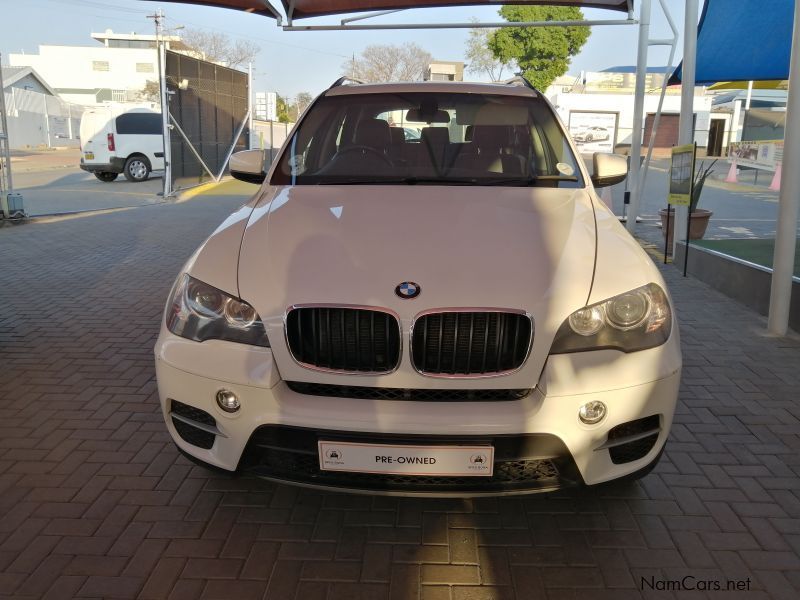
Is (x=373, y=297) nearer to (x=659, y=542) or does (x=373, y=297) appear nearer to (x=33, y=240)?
(x=659, y=542)

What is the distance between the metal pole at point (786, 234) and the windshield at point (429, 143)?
266 cm

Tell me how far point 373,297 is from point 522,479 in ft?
2.69

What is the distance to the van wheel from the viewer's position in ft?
64.8

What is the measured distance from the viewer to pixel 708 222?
9.11 m

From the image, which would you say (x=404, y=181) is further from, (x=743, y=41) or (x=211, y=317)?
(x=743, y=41)

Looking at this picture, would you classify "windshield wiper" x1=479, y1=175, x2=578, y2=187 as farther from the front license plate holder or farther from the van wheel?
the van wheel

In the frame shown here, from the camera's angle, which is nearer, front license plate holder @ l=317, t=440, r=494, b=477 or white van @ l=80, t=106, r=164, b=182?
front license plate holder @ l=317, t=440, r=494, b=477

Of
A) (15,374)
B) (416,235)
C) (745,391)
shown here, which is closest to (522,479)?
(416,235)

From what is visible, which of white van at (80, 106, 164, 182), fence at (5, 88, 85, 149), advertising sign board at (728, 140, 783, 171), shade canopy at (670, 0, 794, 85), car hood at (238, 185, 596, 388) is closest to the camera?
car hood at (238, 185, 596, 388)

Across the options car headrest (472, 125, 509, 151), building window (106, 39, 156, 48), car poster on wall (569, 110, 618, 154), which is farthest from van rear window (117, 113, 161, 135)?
building window (106, 39, 156, 48)

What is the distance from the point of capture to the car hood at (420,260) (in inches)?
95.7

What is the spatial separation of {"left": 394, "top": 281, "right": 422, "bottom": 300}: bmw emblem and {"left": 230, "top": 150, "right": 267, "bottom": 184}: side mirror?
1744 millimetres

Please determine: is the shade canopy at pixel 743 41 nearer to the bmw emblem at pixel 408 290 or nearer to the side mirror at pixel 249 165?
the side mirror at pixel 249 165

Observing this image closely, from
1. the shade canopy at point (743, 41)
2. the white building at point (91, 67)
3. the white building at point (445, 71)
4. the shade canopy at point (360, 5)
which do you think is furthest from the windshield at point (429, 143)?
the white building at point (91, 67)
